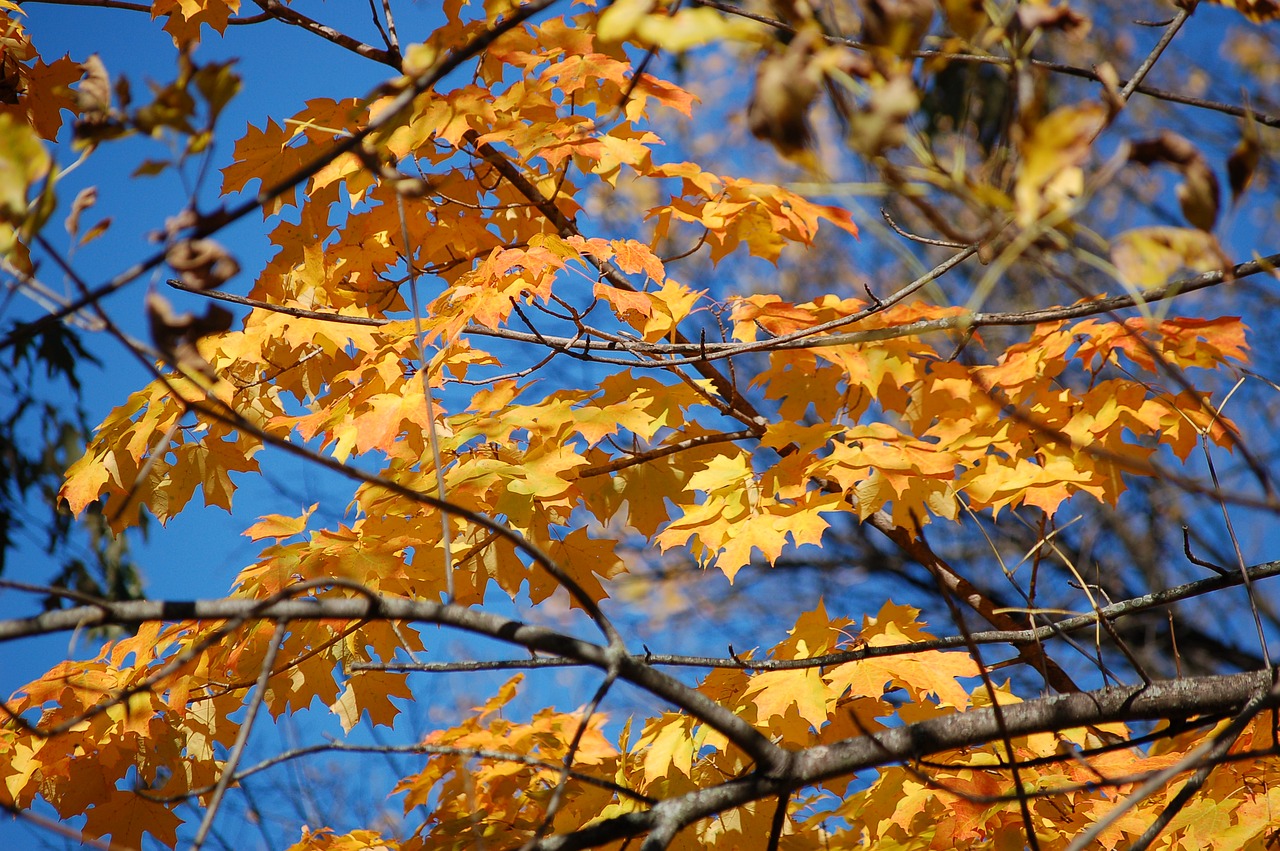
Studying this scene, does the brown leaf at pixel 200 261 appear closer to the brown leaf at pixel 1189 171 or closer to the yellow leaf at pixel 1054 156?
the yellow leaf at pixel 1054 156

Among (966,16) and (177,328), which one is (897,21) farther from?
(177,328)

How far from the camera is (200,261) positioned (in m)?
0.84

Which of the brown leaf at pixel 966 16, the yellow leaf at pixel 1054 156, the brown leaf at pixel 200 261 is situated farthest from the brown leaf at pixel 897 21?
the brown leaf at pixel 200 261

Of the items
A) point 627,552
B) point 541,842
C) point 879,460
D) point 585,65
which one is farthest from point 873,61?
point 627,552

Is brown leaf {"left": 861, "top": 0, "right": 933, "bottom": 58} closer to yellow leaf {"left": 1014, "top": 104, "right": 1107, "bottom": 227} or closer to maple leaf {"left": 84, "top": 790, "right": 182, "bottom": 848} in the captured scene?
yellow leaf {"left": 1014, "top": 104, "right": 1107, "bottom": 227}

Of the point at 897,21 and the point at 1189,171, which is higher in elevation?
the point at 897,21

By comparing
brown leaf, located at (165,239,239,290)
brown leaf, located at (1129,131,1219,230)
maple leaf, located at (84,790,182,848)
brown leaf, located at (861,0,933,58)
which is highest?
maple leaf, located at (84,790,182,848)

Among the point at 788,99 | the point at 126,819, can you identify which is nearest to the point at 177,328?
the point at 788,99

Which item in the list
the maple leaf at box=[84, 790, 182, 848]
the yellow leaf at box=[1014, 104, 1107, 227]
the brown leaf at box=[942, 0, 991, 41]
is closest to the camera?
the yellow leaf at box=[1014, 104, 1107, 227]

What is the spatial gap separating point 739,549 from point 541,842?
0.97m

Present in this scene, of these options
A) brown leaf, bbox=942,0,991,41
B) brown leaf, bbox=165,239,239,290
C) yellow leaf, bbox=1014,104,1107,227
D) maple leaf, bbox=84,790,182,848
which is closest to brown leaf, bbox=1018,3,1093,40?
brown leaf, bbox=942,0,991,41

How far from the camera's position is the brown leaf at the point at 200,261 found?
83 centimetres

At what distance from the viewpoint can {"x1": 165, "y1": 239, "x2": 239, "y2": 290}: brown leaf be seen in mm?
833

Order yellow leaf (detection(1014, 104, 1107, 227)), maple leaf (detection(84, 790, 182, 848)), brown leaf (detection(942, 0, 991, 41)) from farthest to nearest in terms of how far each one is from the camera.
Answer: maple leaf (detection(84, 790, 182, 848)), brown leaf (detection(942, 0, 991, 41)), yellow leaf (detection(1014, 104, 1107, 227))
